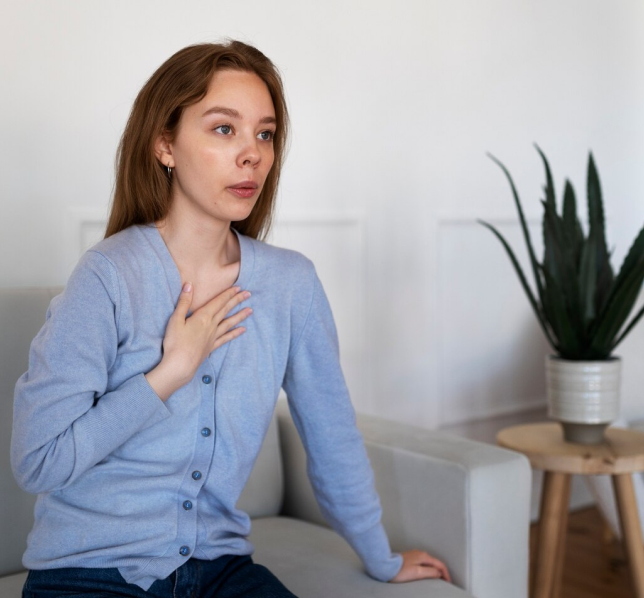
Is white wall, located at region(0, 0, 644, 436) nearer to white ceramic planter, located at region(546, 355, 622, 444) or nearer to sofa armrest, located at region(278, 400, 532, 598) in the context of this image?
white ceramic planter, located at region(546, 355, 622, 444)

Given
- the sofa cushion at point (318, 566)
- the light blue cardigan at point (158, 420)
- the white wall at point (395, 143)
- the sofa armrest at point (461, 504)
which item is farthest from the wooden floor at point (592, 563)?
the light blue cardigan at point (158, 420)

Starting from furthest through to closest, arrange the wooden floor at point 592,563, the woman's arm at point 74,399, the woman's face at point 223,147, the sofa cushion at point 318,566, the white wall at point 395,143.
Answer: the wooden floor at point 592,563
the white wall at point 395,143
the sofa cushion at point 318,566
the woman's face at point 223,147
the woman's arm at point 74,399

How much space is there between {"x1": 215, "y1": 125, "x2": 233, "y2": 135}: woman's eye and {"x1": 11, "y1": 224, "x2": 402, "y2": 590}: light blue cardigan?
16 centimetres

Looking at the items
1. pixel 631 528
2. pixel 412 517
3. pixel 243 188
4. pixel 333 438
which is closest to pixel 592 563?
pixel 631 528

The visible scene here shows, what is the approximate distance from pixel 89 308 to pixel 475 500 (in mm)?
647

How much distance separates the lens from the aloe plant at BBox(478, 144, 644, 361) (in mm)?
1711

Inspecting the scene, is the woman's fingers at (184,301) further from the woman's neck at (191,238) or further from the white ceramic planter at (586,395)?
the white ceramic planter at (586,395)

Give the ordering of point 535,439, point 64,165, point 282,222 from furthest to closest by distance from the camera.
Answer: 1. point 282,222
2. point 535,439
3. point 64,165

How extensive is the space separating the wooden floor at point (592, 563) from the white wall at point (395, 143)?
40cm

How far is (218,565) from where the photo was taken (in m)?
1.13

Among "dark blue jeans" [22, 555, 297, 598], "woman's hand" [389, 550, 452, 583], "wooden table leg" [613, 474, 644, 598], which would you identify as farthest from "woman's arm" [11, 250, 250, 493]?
"wooden table leg" [613, 474, 644, 598]

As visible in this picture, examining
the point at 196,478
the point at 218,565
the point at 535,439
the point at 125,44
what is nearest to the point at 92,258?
the point at 196,478

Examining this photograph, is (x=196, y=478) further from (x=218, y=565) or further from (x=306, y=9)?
(x=306, y=9)

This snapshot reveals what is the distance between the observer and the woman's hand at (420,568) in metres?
1.28
